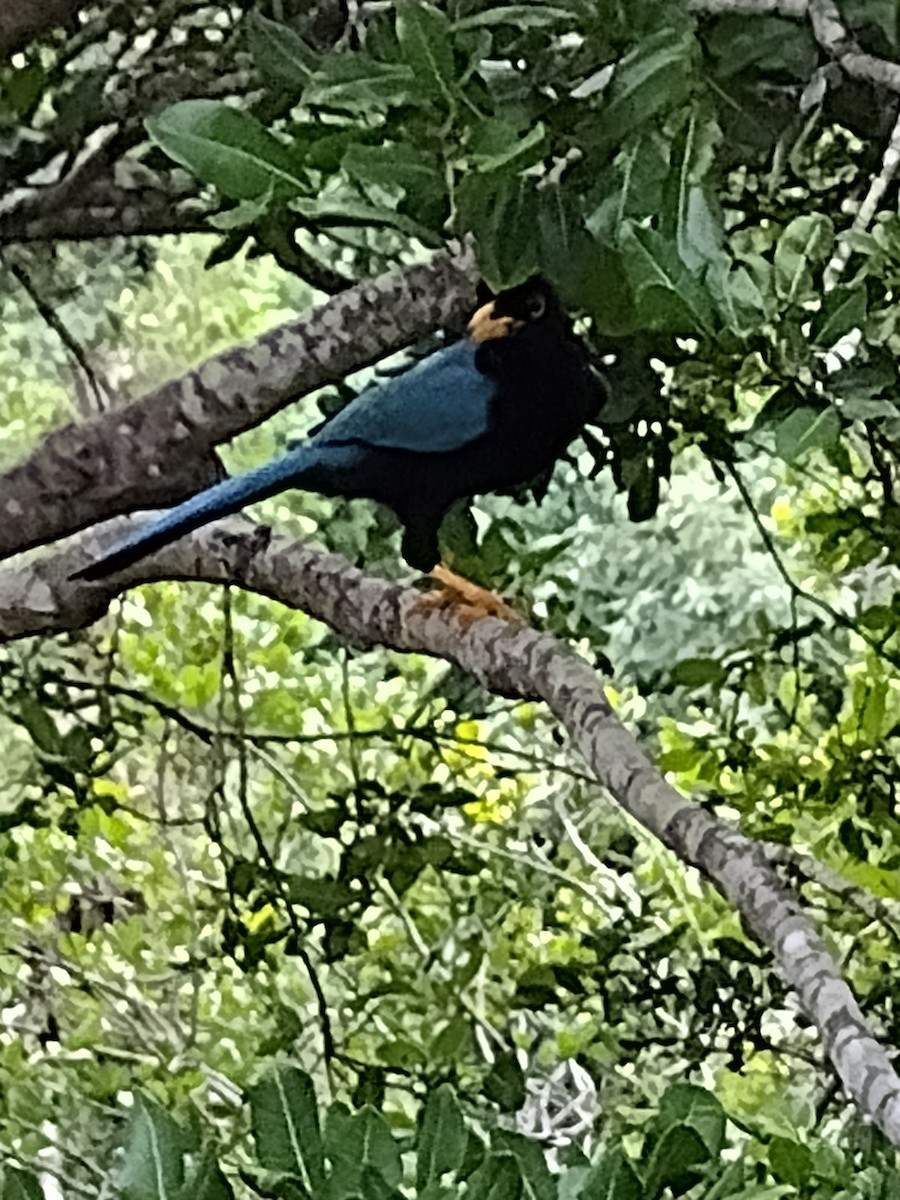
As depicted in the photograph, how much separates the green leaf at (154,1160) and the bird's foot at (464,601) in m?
0.32

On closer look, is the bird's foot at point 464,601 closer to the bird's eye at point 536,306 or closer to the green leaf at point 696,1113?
the bird's eye at point 536,306

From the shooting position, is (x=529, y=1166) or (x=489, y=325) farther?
(x=489, y=325)

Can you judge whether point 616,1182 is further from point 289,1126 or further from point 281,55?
point 281,55

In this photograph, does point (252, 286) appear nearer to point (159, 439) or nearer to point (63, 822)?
point (159, 439)

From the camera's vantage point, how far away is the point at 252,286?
760 millimetres

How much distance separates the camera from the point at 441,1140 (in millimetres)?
540

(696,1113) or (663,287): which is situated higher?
(663,287)

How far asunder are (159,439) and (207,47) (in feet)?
0.67

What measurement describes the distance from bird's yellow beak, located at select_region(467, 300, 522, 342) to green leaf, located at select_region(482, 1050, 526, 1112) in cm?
39

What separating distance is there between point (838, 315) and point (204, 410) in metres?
0.34

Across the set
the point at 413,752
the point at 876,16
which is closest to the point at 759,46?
the point at 876,16

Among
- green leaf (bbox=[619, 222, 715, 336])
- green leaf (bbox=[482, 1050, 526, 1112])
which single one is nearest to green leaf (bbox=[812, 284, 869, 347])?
green leaf (bbox=[619, 222, 715, 336])

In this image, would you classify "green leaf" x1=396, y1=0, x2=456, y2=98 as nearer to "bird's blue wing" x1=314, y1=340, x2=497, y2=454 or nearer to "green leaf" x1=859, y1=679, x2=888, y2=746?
"bird's blue wing" x1=314, y1=340, x2=497, y2=454

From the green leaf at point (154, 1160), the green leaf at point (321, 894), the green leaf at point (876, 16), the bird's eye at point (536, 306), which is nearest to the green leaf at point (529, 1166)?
the green leaf at point (154, 1160)
